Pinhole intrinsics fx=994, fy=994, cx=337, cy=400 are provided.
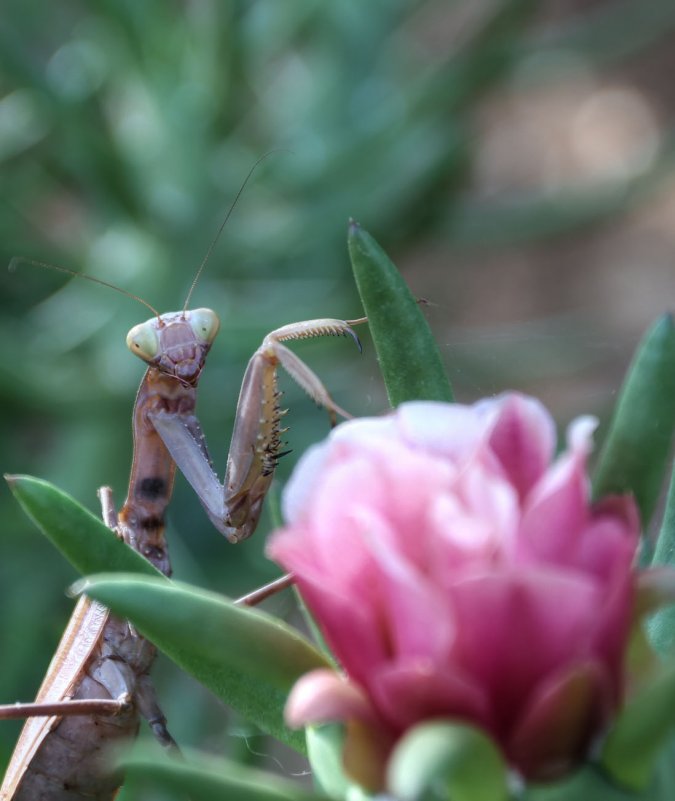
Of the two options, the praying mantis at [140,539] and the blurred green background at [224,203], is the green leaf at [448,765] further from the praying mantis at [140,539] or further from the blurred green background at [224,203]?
the blurred green background at [224,203]

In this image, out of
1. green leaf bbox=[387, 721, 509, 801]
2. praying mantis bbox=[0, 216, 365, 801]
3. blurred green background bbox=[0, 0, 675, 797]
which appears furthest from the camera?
blurred green background bbox=[0, 0, 675, 797]

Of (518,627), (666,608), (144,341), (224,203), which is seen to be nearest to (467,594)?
(518,627)

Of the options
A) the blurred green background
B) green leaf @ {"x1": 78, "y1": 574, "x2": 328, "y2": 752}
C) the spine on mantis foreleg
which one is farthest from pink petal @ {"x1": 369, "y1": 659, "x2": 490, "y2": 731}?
the blurred green background

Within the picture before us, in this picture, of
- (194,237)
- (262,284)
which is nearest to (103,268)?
(194,237)

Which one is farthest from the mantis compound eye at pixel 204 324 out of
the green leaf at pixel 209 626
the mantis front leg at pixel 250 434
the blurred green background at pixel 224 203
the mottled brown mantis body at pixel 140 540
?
the blurred green background at pixel 224 203

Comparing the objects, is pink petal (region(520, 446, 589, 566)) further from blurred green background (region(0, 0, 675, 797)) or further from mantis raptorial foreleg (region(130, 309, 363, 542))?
blurred green background (region(0, 0, 675, 797))

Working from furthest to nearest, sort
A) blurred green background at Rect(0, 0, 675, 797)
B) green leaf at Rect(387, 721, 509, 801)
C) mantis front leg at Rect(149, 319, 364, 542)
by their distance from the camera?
blurred green background at Rect(0, 0, 675, 797), mantis front leg at Rect(149, 319, 364, 542), green leaf at Rect(387, 721, 509, 801)

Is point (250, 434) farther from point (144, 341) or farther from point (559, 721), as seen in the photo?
point (559, 721)
